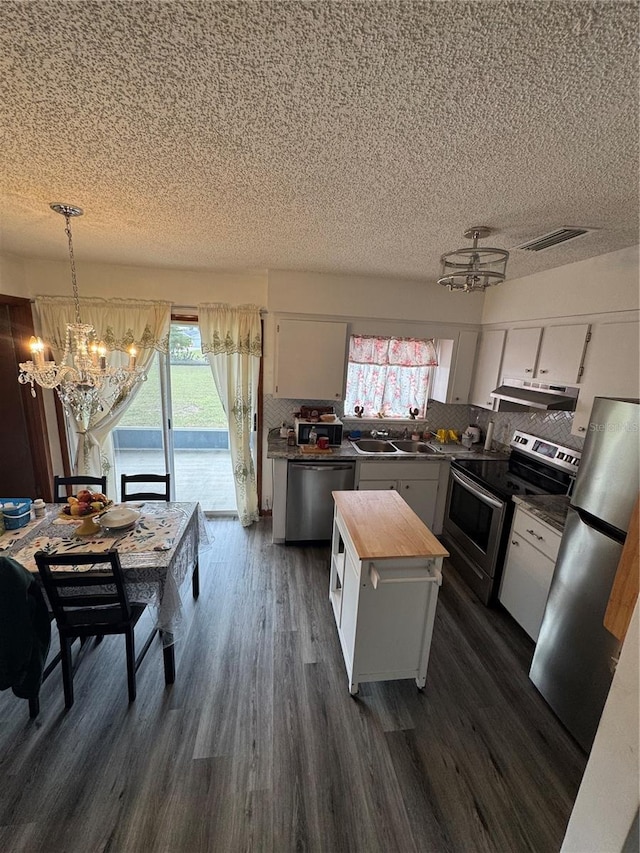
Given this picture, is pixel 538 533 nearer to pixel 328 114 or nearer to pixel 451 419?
pixel 451 419

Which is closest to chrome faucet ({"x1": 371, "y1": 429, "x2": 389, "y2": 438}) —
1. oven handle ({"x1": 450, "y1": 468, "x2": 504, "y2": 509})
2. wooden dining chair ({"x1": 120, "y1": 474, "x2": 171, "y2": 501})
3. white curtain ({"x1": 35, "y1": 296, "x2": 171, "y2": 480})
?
oven handle ({"x1": 450, "y1": 468, "x2": 504, "y2": 509})

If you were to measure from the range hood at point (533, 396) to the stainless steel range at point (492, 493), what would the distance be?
38cm

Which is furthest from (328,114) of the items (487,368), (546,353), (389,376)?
(389,376)

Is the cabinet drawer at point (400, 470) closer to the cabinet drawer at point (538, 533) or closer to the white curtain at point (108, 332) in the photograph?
the cabinet drawer at point (538, 533)

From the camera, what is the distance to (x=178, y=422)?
3.85 meters

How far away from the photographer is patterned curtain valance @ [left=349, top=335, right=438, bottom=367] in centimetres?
383

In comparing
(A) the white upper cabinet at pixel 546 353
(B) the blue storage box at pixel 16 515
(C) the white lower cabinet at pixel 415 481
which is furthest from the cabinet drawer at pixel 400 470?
(B) the blue storage box at pixel 16 515

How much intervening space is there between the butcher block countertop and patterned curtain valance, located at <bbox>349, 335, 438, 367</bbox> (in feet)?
6.01

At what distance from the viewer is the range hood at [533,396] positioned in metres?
2.45

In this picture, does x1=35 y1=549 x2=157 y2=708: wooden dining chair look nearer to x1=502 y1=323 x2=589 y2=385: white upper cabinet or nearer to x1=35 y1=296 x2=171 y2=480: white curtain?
x1=35 y1=296 x2=171 y2=480: white curtain

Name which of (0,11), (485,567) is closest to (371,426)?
(485,567)

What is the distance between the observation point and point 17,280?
3.13m

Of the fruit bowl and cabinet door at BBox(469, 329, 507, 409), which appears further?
cabinet door at BBox(469, 329, 507, 409)

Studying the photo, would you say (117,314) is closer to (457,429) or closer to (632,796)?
(457,429)
